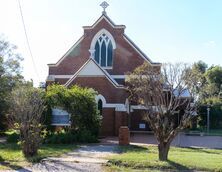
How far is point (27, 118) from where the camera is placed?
1703cm

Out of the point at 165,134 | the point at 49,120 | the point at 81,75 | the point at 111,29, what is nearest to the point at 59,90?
the point at 49,120

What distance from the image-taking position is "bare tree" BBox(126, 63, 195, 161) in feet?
52.6

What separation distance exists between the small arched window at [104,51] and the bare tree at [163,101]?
16.5 meters

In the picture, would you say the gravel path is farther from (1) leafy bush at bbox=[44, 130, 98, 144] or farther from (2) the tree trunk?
(1) leafy bush at bbox=[44, 130, 98, 144]

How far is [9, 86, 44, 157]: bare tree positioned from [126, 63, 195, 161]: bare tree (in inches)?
193

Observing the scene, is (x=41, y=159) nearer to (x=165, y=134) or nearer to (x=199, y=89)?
(x=165, y=134)

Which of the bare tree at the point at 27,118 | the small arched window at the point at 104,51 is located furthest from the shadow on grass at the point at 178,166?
the small arched window at the point at 104,51

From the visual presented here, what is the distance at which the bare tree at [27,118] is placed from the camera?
1650 centimetres

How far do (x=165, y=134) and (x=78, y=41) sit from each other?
2595cm

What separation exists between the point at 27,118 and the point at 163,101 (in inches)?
245

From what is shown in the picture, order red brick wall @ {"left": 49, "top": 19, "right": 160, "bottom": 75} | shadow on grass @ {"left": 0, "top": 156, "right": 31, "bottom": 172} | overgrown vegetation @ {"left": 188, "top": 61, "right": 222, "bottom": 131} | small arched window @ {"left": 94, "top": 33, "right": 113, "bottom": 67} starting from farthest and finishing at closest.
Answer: small arched window @ {"left": 94, "top": 33, "right": 113, "bottom": 67}, red brick wall @ {"left": 49, "top": 19, "right": 160, "bottom": 75}, overgrown vegetation @ {"left": 188, "top": 61, "right": 222, "bottom": 131}, shadow on grass @ {"left": 0, "top": 156, "right": 31, "bottom": 172}

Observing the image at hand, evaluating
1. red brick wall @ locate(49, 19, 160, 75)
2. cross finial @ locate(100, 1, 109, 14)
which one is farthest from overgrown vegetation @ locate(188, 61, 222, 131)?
cross finial @ locate(100, 1, 109, 14)

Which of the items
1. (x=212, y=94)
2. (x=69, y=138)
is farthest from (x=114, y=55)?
(x=69, y=138)

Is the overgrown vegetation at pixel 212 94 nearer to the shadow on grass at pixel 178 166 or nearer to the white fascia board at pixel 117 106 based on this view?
the shadow on grass at pixel 178 166
